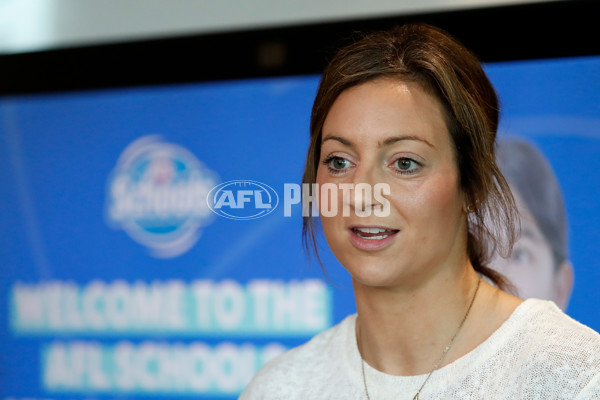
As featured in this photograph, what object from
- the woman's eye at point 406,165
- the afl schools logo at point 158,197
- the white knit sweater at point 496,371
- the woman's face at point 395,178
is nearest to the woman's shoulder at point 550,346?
the white knit sweater at point 496,371

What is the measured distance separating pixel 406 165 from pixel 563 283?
97 centimetres

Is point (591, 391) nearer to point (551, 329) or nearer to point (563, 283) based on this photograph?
point (551, 329)

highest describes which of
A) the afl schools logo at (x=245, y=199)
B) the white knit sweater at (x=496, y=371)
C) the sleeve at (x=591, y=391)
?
the afl schools logo at (x=245, y=199)

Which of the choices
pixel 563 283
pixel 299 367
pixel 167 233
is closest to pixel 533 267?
pixel 563 283

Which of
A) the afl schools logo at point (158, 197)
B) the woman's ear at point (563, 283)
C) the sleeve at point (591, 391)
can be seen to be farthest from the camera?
the afl schools logo at point (158, 197)

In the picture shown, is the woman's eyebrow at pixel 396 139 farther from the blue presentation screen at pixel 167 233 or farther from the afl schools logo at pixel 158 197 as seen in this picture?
the afl schools logo at pixel 158 197

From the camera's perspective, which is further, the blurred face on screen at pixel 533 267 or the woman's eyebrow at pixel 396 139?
the blurred face on screen at pixel 533 267

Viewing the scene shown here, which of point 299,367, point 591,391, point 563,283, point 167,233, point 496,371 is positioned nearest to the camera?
point 591,391

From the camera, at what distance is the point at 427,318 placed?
1.20 metres

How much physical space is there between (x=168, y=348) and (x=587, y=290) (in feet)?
3.93

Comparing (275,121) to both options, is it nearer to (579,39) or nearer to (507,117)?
(507,117)

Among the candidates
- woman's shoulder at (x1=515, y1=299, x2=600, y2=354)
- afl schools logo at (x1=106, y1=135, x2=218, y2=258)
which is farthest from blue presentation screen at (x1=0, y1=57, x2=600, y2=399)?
woman's shoulder at (x1=515, y1=299, x2=600, y2=354)

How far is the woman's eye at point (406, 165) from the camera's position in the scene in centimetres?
111

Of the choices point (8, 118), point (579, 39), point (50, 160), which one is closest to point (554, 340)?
point (579, 39)
